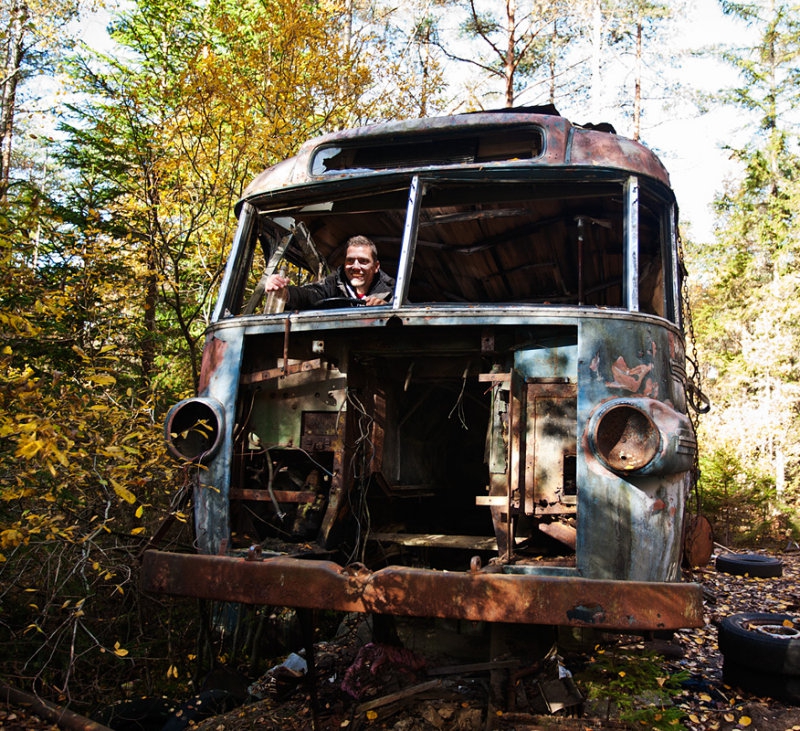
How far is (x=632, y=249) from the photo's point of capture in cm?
338

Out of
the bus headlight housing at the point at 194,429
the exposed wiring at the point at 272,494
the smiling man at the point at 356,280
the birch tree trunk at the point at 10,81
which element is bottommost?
the exposed wiring at the point at 272,494

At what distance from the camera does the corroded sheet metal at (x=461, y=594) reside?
2.49 metres

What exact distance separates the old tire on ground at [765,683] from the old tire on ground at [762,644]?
29 mm

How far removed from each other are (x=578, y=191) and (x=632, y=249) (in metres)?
0.53

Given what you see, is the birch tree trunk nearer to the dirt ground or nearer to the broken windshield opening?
the broken windshield opening

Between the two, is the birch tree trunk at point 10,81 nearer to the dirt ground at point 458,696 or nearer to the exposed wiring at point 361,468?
the exposed wiring at point 361,468

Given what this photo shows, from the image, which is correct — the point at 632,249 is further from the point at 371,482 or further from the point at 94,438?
the point at 94,438

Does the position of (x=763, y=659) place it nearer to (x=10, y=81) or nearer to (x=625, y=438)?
(x=625, y=438)

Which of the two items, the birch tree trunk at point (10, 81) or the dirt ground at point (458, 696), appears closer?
the dirt ground at point (458, 696)

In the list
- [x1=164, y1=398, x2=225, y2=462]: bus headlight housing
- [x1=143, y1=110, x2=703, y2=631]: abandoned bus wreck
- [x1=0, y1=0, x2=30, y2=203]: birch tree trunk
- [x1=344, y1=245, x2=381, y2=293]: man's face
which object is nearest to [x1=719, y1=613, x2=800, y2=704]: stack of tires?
[x1=143, y1=110, x2=703, y2=631]: abandoned bus wreck

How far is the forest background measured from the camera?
4184 mm

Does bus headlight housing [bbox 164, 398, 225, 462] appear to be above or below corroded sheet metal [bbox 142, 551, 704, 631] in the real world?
above

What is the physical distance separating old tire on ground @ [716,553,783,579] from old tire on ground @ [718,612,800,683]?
3.90 m

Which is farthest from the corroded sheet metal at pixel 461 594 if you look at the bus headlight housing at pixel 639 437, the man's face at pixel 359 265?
the man's face at pixel 359 265
